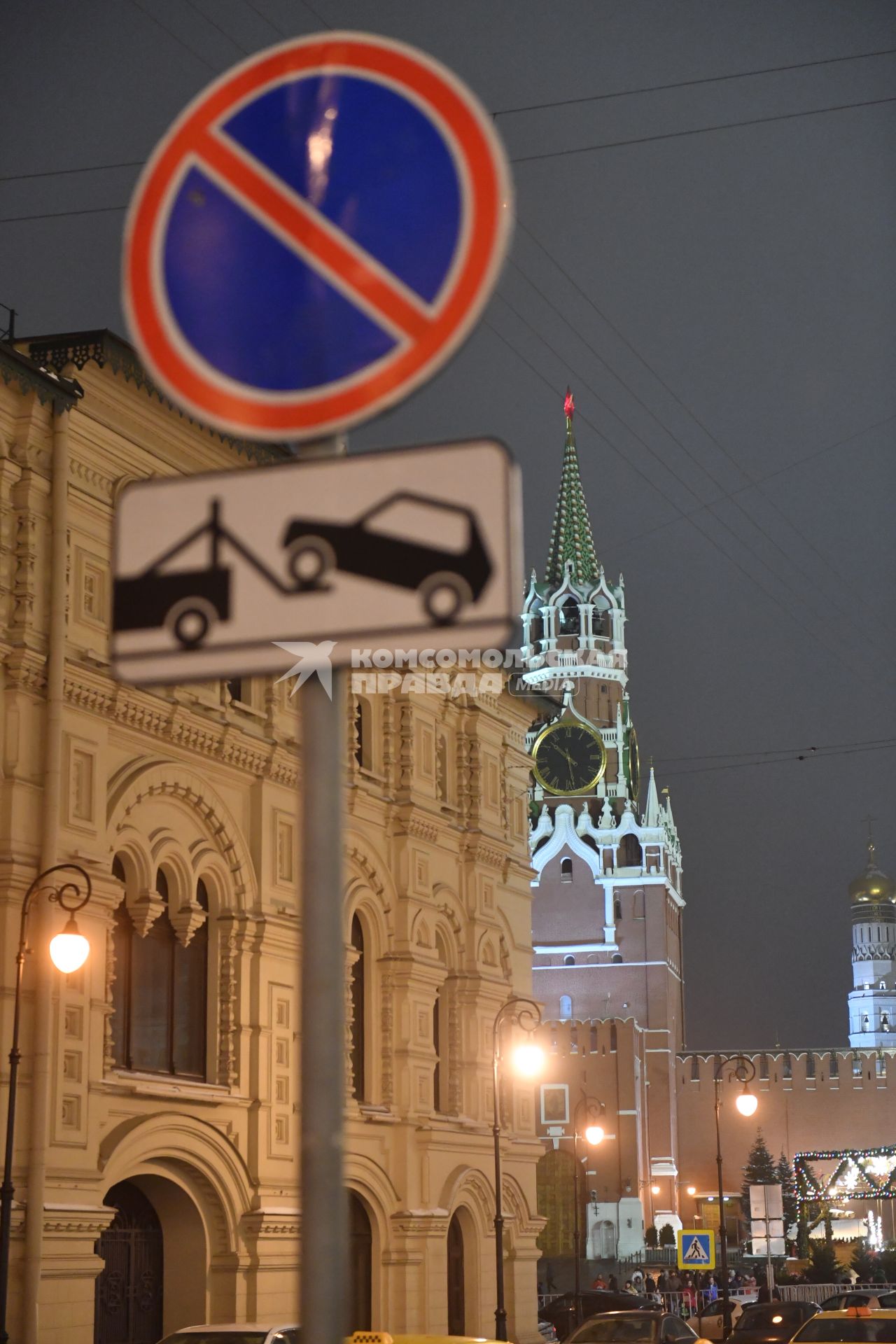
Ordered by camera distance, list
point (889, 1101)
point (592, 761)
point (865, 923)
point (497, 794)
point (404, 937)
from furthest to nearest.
→ point (865, 923) → point (592, 761) → point (889, 1101) → point (497, 794) → point (404, 937)

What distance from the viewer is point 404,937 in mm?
26875

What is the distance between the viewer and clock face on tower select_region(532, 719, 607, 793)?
95625 mm

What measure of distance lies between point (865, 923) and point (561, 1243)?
80400 millimetres

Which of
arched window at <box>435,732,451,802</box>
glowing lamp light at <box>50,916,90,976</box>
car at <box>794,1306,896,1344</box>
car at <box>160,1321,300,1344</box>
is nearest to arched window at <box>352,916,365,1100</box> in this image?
arched window at <box>435,732,451,802</box>

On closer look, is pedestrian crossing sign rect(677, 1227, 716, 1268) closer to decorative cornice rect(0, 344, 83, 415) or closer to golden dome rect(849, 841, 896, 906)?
decorative cornice rect(0, 344, 83, 415)

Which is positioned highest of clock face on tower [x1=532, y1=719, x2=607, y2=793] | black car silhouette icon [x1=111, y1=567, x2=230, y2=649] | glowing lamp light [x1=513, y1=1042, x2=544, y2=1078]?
clock face on tower [x1=532, y1=719, x2=607, y2=793]

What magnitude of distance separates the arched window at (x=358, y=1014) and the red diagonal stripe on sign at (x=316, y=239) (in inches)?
926

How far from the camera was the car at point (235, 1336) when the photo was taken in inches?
606

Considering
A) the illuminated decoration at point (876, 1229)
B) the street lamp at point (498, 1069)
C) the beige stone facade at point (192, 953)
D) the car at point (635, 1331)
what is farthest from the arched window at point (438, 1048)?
the illuminated decoration at point (876, 1229)

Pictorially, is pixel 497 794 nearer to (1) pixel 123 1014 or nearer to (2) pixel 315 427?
(1) pixel 123 1014

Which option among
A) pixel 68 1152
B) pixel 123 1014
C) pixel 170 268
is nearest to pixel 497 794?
pixel 123 1014

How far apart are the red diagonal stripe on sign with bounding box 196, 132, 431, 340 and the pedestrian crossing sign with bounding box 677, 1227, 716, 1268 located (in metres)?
24.8

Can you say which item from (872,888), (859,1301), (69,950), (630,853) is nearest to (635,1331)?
(859,1301)

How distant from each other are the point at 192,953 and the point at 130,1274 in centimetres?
380
